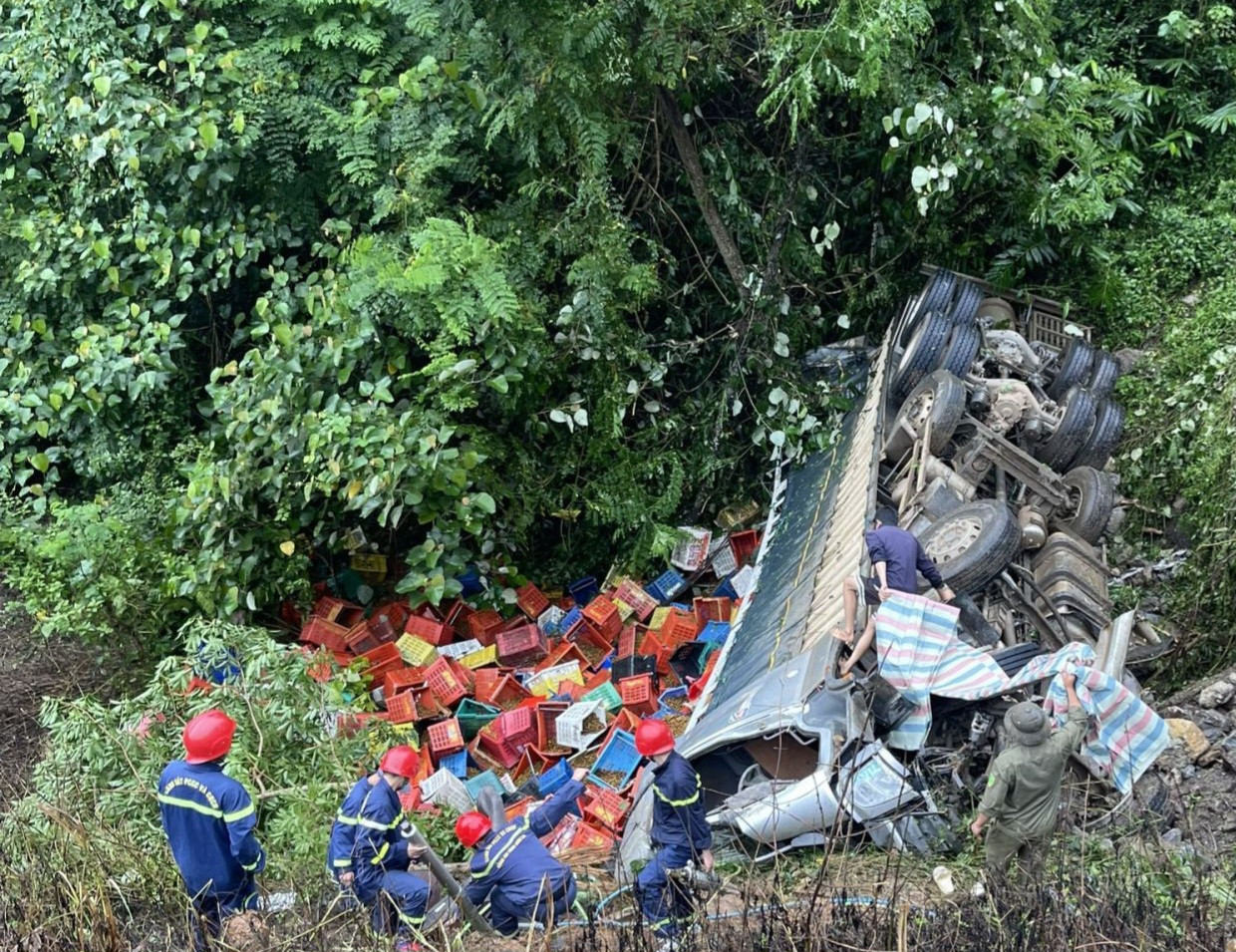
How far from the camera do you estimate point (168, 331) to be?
9078 mm

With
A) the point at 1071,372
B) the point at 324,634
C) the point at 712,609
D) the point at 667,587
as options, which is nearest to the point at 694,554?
the point at 667,587

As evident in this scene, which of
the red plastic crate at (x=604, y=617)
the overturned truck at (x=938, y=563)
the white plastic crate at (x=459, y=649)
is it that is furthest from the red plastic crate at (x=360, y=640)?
the overturned truck at (x=938, y=563)

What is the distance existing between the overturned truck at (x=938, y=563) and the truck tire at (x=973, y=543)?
12 mm

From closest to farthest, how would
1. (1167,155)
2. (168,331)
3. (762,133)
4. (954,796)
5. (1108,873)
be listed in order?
1. (1108,873)
2. (954,796)
3. (168,331)
4. (762,133)
5. (1167,155)

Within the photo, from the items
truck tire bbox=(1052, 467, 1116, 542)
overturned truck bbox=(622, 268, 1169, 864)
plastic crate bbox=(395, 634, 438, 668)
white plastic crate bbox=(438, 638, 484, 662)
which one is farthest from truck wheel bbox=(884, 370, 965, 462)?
plastic crate bbox=(395, 634, 438, 668)

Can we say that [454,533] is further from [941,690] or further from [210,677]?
[941,690]

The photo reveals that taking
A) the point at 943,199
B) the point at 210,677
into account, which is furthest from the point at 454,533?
the point at 943,199

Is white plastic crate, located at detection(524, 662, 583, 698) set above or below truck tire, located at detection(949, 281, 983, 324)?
below

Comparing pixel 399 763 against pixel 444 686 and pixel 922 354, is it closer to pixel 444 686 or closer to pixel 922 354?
pixel 444 686

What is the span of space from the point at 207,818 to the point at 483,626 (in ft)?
13.8

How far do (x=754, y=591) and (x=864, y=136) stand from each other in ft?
12.2

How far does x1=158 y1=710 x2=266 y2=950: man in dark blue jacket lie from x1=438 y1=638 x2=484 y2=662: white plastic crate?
3683 mm

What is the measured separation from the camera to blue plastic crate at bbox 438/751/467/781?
7785mm

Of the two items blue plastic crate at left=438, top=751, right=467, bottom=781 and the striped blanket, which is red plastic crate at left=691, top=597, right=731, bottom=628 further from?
the striped blanket
